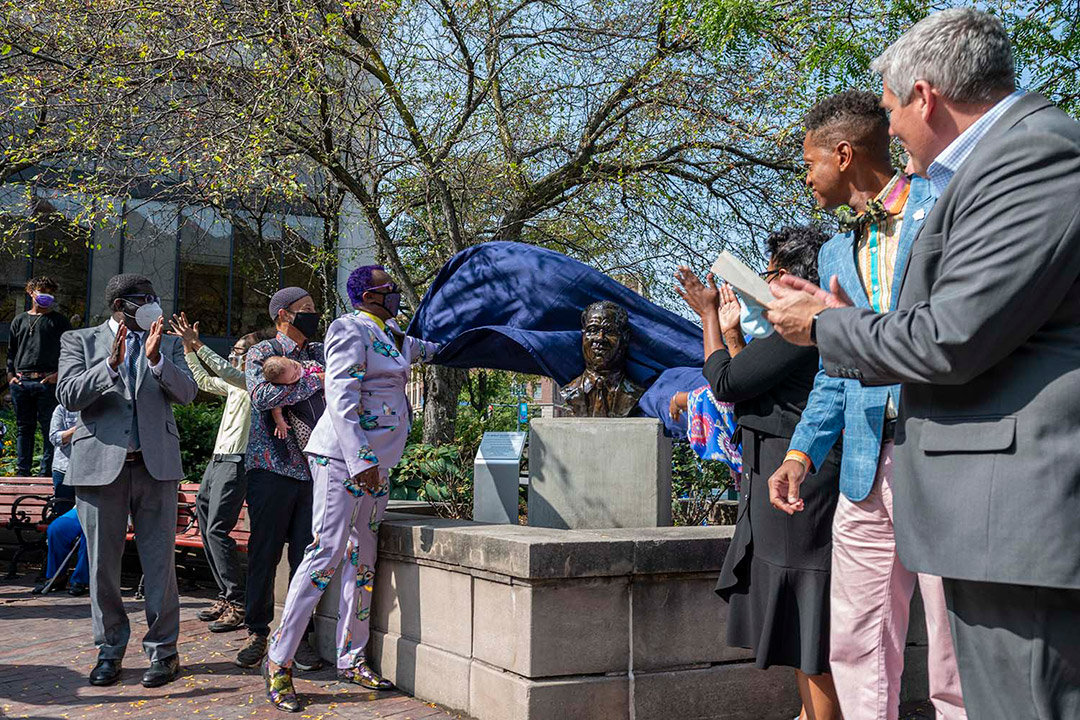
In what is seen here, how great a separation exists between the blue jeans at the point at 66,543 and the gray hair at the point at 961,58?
304 inches

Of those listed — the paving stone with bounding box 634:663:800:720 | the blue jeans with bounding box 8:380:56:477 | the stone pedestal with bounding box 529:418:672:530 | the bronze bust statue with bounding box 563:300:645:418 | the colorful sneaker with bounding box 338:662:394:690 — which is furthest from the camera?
the blue jeans with bounding box 8:380:56:477

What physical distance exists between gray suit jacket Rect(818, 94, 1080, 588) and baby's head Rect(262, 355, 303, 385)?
3946mm

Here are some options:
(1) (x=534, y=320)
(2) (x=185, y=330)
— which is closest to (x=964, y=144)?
(1) (x=534, y=320)

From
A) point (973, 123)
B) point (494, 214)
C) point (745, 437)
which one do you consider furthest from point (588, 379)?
point (494, 214)

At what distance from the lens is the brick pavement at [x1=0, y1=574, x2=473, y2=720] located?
185 inches

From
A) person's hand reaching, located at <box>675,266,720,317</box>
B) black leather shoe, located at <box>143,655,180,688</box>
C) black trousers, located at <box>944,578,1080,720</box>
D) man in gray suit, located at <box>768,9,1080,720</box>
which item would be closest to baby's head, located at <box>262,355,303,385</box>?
black leather shoe, located at <box>143,655,180,688</box>

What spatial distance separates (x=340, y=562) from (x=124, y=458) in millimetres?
1244

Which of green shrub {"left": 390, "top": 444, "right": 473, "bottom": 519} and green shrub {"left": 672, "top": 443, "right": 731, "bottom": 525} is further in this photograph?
green shrub {"left": 390, "top": 444, "right": 473, "bottom": 519}

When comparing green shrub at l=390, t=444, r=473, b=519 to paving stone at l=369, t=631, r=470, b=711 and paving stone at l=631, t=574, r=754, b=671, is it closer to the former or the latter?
paving stone at l=369, t=631, r=470, b=711

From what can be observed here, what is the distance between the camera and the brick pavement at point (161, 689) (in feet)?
15.4

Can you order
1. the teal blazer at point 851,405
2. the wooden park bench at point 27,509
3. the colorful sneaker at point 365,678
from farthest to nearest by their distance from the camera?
the wooden park bench at point 27,509, the colorful sneaker at point 365,678, the teal blazer at point 851,405

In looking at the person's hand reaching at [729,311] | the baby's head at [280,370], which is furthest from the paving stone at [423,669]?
the person's hand reaching at [729,311]

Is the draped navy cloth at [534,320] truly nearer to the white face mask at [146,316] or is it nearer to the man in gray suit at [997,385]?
the white face mask at [146,316]

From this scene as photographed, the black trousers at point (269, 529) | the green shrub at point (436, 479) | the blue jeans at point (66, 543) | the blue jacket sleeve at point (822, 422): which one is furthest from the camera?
the blue jeans at point (66, 543)
